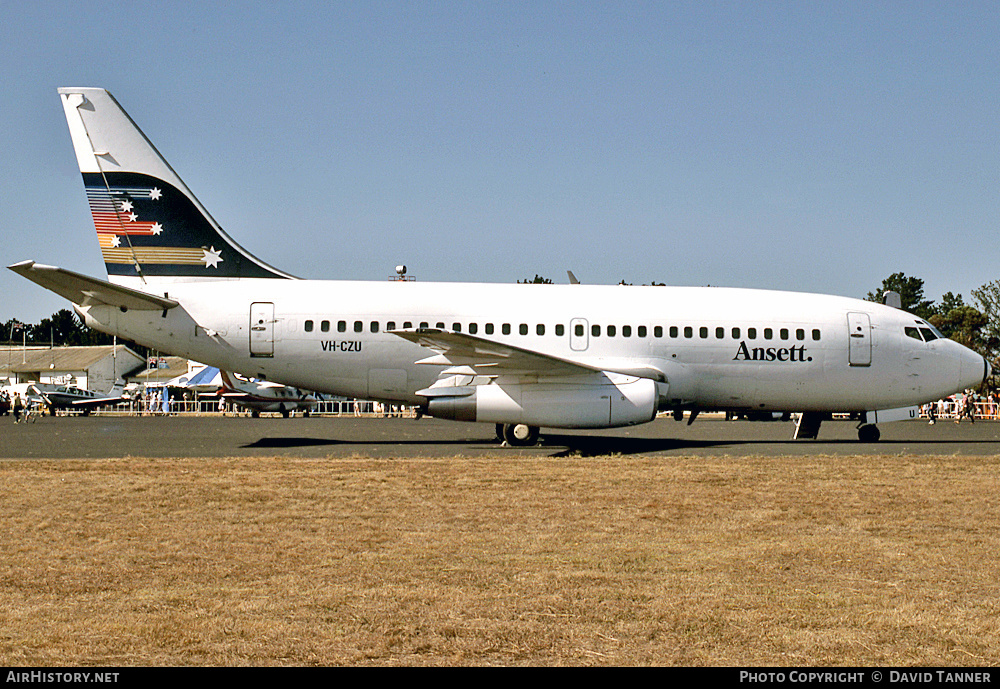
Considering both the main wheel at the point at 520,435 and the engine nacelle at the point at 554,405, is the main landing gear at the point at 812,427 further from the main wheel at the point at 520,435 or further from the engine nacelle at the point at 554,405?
the main wheel at the point at 520,435

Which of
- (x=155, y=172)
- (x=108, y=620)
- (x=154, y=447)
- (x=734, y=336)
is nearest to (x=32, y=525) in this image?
(x=108, y=620)

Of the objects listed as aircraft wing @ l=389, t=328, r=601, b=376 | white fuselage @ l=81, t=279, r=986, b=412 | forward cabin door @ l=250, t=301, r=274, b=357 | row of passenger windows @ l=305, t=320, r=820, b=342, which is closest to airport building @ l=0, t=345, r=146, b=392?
white fuselage @ l=81, t=279, r=986, b=412

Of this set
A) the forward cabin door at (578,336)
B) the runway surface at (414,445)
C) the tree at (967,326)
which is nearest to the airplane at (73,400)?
the runway surface at (414,445)

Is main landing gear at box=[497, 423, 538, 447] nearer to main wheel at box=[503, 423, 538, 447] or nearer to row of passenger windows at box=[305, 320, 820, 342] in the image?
main wheel at box=[503, 423, 538, 447]

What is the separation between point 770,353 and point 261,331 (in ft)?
38.8

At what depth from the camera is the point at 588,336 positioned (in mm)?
20562

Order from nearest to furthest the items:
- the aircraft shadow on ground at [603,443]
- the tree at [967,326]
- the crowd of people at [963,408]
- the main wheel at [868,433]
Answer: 1. the aircraft shadow on ground at [603,443]
2. the main wheel at [868,433]
3. the crowd of people at [963,408]
4. the tree at [967,326]

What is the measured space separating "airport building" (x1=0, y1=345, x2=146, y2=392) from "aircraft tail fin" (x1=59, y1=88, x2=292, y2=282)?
80.3 metres

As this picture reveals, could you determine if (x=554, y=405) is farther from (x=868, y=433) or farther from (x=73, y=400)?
(x=73, y=400)

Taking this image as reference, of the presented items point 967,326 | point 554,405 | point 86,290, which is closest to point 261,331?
point 86,290

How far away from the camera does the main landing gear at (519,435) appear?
20.1m

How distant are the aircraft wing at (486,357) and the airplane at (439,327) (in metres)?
0.09

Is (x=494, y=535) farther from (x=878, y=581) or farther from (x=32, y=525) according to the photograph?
(x=32, y=525)

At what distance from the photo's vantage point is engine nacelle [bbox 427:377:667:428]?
1847 centimetres
